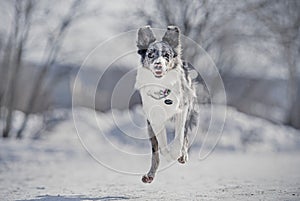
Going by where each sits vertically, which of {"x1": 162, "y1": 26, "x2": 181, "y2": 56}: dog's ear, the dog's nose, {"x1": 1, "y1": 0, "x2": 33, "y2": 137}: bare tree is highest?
{"x1": 1, "y1": 0, "x2": 33, "y2": 137}: bare tree

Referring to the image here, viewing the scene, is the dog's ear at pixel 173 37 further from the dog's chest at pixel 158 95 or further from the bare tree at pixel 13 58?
the bare tree at pixel 13 58

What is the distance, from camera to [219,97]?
5.86m

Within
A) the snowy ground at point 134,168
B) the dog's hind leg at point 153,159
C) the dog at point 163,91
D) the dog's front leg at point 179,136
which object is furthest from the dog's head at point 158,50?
the snowy ground at point 134,168

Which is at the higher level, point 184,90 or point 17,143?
point 17,143

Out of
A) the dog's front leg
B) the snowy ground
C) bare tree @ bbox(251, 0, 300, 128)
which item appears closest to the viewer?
the dog's front leg

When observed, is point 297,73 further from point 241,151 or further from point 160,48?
point 160,48

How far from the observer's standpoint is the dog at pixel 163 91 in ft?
12.1

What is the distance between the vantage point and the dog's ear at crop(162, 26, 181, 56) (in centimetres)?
379

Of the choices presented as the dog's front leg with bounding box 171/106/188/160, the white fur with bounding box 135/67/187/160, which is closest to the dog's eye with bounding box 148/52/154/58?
the white fur with bounding box 135/67/187/160

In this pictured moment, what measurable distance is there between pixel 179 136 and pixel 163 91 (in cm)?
40

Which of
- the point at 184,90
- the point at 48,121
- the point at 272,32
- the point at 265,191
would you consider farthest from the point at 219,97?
the point at 48,121

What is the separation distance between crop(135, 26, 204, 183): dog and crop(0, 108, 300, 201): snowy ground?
264 millimetres

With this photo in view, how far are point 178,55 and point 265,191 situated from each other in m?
3.13

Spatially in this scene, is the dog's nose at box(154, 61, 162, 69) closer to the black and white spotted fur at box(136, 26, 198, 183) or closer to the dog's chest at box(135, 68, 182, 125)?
the black and white spotted fur at box(136, 26, 198, 183)
